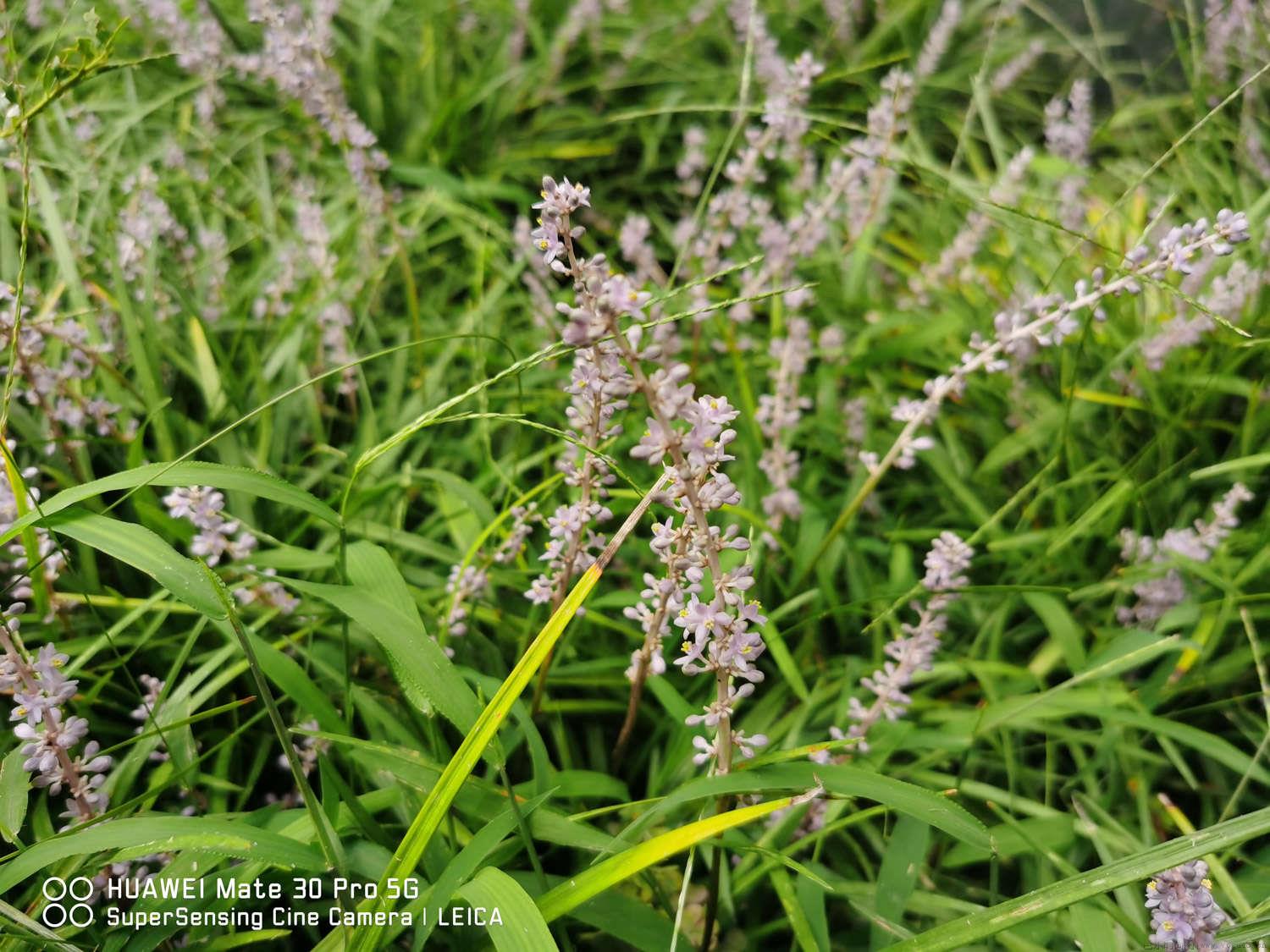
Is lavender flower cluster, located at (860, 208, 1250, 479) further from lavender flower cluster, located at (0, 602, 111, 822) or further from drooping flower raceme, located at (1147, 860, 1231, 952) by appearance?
lavender flower cluster, located at (0, 602, 111, 822)

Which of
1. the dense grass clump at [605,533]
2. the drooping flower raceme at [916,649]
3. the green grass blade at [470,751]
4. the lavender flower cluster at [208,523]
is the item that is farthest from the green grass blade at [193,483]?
the drooping flower raceme at [916,649]

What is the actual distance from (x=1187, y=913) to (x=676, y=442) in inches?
48.9

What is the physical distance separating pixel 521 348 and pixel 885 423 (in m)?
1.51

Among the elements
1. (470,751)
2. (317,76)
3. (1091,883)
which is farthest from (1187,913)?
(317,76)

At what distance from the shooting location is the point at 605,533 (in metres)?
2.88

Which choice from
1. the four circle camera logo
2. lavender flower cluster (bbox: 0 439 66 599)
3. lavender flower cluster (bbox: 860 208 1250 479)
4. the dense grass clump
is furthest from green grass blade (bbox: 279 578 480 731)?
lavender flower cluster (bbox: 860 208 1250 479)

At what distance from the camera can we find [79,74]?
1.74 m

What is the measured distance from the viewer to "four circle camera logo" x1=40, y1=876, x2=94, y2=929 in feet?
5.98

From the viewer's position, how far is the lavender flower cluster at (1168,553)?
2.65 metres

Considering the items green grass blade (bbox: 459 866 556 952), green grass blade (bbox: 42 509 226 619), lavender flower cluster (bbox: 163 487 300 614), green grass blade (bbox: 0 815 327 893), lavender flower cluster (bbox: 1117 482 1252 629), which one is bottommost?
lavender flower cluster (bbox: 1117 482 1252 629)

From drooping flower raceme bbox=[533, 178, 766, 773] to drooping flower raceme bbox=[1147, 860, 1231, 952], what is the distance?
2.47 feet

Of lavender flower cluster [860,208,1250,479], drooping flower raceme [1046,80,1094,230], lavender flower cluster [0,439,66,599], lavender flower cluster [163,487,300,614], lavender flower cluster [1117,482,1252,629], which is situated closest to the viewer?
lavender flower cluster [860,208,1250,479]

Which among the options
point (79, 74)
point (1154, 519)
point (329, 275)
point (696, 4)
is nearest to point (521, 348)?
point (329, 275)

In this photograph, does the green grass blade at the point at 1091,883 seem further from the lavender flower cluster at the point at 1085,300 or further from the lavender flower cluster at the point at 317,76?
the lavender flower cluster at the point at 317,76
